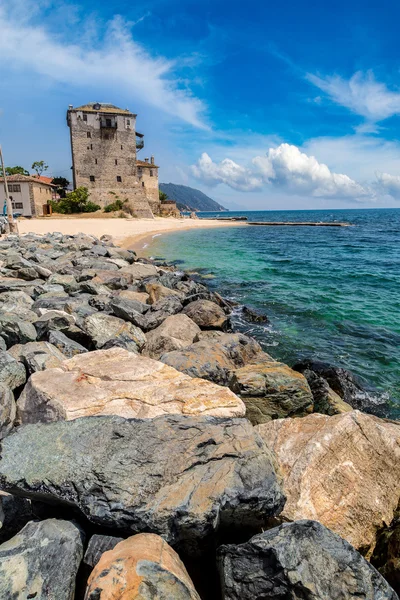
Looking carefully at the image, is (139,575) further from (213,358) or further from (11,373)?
(213,358)

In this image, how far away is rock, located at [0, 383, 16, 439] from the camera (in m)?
3.80

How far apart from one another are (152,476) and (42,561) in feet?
2.79

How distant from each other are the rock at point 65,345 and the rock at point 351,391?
4604 mm

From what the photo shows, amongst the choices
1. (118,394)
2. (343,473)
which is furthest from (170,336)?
(343,473)

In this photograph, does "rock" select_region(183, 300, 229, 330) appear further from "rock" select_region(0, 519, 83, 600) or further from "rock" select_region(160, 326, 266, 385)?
"rock" select_region(0, 519, 83, 600)

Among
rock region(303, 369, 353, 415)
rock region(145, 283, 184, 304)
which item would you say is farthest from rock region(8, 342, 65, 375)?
rock region(145, 283, 184, 304)

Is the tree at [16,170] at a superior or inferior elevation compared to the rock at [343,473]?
superior

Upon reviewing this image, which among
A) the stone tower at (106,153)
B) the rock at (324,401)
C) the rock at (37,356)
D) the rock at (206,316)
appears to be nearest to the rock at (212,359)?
the rock at (324,401)

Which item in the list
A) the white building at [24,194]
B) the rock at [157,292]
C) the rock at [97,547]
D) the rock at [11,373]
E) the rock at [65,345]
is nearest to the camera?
the rock at [97,547]

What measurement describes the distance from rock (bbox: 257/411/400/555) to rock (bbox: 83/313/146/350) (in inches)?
146

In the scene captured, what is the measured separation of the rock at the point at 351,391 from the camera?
704 centimetres

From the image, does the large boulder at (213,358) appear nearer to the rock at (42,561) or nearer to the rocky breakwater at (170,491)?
the rocky breakwater at (170,491)

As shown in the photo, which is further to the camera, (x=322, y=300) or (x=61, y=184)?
(x=61, y=184)

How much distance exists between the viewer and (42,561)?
7.55ft
